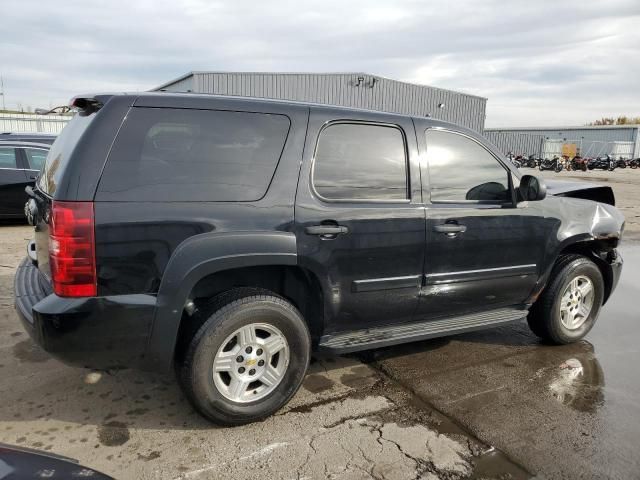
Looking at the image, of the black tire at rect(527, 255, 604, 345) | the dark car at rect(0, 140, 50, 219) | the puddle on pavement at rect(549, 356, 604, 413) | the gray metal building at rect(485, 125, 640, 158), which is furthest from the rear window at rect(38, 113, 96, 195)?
the gray metal building at rect(485, 125, 640, 158)

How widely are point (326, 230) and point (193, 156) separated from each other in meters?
0.87

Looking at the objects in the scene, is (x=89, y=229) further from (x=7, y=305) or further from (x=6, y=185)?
(x=6, y=185)

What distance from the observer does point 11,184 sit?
8.85 meters

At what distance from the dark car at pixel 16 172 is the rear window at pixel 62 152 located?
22.0ft

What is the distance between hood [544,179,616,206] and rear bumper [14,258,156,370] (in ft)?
12.4

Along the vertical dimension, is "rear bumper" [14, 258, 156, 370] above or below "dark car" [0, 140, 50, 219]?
below

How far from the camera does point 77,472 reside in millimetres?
1625

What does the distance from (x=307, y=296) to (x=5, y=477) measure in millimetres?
1934

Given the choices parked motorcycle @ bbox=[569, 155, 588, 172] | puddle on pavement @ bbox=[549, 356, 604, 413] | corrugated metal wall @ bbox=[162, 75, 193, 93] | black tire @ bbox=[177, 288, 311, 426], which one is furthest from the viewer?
parked motorcycle @ bbox=[569, 155, 588, 172]

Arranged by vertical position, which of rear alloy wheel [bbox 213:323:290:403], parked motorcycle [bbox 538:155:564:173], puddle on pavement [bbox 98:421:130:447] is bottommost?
puddle on pavement [bbox 98:421:130:447]

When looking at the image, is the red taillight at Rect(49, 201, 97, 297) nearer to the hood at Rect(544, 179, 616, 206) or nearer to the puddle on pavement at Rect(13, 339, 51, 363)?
the puddle on pavement at Rect(13, 339, 51, 363)

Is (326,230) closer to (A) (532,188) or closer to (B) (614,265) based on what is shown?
(A) (532,188)

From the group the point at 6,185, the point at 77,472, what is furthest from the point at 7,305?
the point at 6,185

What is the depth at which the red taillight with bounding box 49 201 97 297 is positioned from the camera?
246cm
